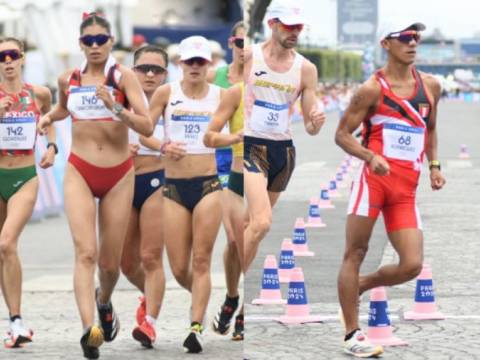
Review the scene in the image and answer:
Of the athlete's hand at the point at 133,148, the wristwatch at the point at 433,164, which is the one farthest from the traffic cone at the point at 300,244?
the wristwatch at the point at 433,164

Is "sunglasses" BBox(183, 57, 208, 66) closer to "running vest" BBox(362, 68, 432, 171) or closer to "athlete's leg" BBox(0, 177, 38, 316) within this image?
"running vest" BBox(362, 68, 432, 171)

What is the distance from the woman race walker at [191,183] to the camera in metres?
7.86

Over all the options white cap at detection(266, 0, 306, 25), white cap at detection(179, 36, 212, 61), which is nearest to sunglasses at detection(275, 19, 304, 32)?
white cap at detection(266, 0, 306, 25)

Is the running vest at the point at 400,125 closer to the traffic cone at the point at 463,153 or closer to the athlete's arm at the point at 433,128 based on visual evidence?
the athlete's arm at the point at 433,128

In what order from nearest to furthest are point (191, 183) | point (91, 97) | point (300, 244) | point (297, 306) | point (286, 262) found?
point (91, 97) < point (191, 183) < point (297, 306) < point (286, 262) < point (300, 244)

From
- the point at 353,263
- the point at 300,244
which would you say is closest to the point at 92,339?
the point at 353,263

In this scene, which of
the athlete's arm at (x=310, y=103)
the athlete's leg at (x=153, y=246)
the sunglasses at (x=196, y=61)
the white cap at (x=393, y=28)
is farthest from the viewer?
the athlete's leg at (x=153, y=246)

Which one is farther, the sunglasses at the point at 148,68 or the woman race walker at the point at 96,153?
the sunglasses at the point at 148,68

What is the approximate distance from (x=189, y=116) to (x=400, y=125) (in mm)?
1022

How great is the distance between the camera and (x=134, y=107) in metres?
7.68

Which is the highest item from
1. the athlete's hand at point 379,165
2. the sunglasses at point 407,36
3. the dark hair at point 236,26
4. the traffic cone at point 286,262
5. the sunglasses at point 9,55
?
the dark hair at point 236,26

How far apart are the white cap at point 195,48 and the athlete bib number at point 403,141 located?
0.85m

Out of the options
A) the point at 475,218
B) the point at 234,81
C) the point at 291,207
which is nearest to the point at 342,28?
the point at 234,81

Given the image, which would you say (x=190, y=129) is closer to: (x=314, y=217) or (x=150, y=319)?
(x=150, y=319)
